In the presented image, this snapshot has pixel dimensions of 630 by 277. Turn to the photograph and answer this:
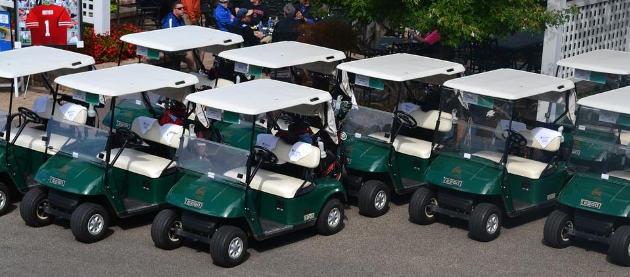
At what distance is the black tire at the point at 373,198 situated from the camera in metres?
11.1

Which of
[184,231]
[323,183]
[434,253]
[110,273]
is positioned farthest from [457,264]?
[110,273]

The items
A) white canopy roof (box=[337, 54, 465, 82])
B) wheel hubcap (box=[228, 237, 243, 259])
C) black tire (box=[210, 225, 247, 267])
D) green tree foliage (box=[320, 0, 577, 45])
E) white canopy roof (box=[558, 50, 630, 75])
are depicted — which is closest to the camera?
black tire (box=[210, 225, 247, 267])

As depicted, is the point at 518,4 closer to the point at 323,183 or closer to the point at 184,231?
the point at 323,183

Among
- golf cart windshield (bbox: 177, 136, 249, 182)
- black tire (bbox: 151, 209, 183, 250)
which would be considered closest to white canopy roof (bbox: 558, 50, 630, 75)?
golf cart windshield (bbox: 177, 136, 249, 182)

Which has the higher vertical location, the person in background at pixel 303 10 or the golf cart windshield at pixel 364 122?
the person in background at pixel 303 10

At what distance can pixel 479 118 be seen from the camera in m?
10.9

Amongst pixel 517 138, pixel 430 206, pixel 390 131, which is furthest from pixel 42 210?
pixel 517 138

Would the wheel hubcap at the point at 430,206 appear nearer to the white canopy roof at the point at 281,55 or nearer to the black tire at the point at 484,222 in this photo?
the black tire at the point at 484,222

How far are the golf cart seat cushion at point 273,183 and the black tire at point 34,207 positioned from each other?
1.95 m

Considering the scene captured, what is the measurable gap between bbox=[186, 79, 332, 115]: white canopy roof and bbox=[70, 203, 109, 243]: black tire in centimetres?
139

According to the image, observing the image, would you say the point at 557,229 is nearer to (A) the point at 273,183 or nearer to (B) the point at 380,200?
(B) the point at 380,200

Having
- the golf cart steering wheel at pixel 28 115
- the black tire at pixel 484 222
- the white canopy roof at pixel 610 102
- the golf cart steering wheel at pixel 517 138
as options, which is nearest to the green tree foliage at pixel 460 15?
the golf cart steering wheel at pixel 517 138

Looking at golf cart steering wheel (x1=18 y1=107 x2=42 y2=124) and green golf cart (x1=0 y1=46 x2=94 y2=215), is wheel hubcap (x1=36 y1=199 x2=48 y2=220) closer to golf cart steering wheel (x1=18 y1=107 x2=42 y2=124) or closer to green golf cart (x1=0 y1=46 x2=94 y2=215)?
green golf cart (x1=0 y1=46 x2=94 y2=215)

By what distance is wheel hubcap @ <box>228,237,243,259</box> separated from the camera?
9625 mm
